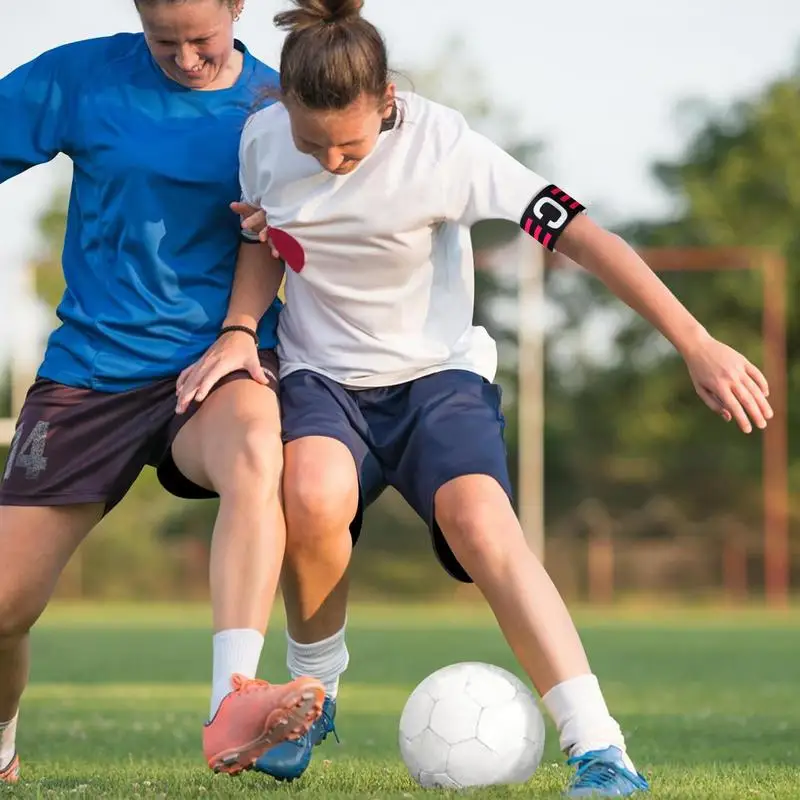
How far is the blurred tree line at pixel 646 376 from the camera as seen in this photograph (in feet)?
116

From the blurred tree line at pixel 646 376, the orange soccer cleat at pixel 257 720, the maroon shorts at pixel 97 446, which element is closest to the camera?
the orange soccer cleat at pixel 257 720

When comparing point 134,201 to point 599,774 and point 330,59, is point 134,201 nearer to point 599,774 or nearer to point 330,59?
point 330,59

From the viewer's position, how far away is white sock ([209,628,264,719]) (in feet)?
12.7

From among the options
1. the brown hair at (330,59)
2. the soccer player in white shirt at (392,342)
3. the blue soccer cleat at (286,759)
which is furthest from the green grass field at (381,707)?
the brown hair at (330,59)

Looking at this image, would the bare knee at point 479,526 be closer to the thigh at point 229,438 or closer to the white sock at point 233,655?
the thigh at point 229,438

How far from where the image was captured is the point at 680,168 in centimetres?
4212

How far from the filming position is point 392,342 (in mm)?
4379

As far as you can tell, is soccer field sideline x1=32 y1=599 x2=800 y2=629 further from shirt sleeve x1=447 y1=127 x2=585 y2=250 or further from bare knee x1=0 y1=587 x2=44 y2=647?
shirt sleeve x1=447 y1=127 x2=585 y2=250

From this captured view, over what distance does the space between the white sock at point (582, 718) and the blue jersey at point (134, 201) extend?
1.31 m

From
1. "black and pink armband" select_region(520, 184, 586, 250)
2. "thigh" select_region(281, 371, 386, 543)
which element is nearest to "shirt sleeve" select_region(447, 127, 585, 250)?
"black and pink armband" select_region(520, 184, 586, 250)

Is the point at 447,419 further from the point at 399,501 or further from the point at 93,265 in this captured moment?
the point at 399,501

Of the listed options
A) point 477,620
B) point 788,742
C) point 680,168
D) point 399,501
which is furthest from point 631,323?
point 788,742

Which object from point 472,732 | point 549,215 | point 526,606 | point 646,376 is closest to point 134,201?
point 549,215

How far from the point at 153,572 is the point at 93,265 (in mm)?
28074
